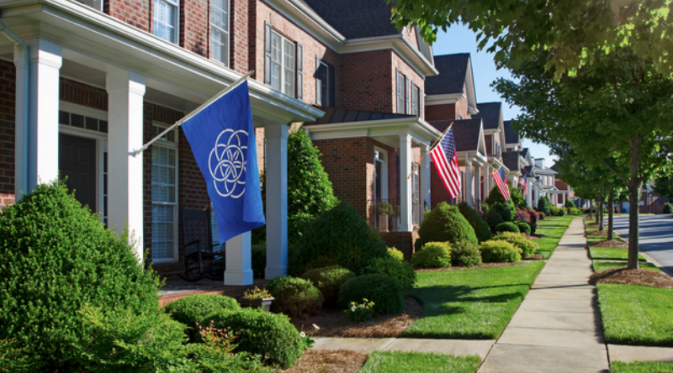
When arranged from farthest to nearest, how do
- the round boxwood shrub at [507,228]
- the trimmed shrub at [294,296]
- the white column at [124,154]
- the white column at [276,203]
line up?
the round boxwood shrub at [507,228]
the white column at [276,203]
the trimmed shrub at [294,296]
the white column at [124,154]

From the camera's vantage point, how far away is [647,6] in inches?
192

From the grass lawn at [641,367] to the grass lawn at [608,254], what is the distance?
36.8 feet

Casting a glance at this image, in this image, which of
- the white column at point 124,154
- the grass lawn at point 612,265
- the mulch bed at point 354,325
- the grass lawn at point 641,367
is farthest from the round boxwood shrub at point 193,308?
the grass lawn at point 612,265

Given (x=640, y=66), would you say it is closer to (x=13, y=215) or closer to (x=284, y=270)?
(x=284, y=270)

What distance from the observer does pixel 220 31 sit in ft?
34.9

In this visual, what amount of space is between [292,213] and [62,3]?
7.51 meters

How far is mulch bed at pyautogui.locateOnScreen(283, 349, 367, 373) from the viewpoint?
5.46 metres

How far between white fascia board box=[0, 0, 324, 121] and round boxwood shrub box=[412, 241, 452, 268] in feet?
23.4

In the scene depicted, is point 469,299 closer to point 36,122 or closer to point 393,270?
point 393,270

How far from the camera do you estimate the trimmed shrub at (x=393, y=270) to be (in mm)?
9297

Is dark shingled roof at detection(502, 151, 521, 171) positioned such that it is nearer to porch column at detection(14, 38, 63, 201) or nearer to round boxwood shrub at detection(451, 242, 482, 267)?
round boxwood shrub at detection(451, 242, 482, 267)

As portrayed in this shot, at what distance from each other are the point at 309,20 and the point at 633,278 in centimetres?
1014

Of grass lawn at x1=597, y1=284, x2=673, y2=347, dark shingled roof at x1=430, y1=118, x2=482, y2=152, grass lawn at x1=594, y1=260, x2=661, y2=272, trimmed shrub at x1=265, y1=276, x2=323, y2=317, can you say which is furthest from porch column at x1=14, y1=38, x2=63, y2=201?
dark shingled roof at x1=430, y1=118, x2=482, y2=152

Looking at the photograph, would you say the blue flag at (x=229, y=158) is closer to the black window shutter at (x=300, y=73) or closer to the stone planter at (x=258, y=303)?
the stone planter at (x=258, y=303)
